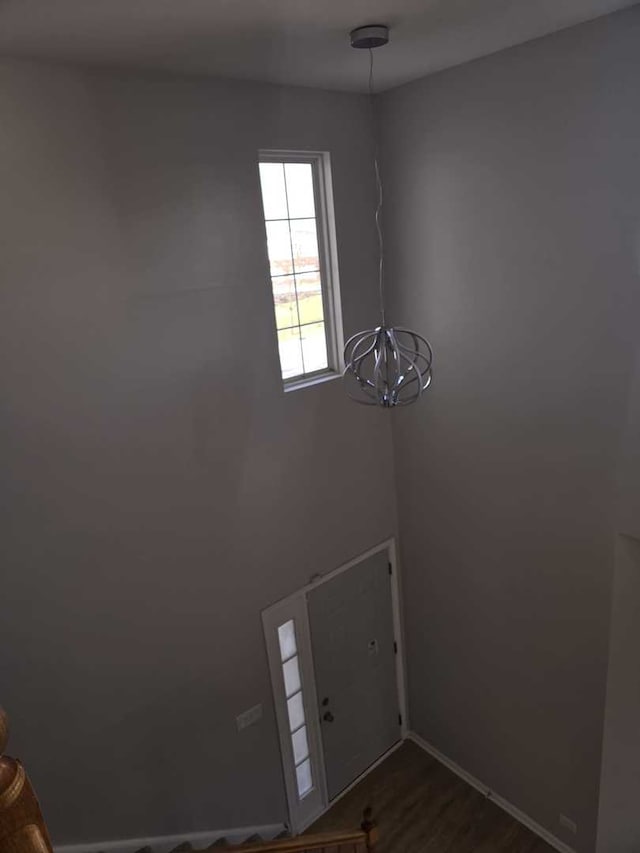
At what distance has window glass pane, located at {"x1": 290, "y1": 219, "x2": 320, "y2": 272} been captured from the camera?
4.24 m

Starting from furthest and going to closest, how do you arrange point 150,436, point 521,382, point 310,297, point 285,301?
point 310,297, point 285,301, point 521,382, point 150,436

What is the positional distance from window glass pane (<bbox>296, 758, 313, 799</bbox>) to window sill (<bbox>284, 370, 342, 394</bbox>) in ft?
9.64

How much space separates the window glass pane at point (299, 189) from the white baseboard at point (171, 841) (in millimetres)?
3964

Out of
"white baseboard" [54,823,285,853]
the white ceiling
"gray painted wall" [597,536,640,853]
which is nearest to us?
the white ceiling

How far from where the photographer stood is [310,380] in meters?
4.43

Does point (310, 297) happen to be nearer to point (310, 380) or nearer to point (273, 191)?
point (310, 380)

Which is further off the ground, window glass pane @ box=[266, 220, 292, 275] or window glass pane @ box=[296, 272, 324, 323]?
window glass pane @ box=[266, 220, 292, 275]

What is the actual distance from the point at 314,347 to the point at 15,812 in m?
3.73

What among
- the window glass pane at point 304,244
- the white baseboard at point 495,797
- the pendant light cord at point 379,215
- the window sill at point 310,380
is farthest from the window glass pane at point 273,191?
the white baseboard at point 495,797

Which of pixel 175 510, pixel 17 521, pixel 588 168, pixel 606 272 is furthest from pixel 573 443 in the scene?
pixel 17 521

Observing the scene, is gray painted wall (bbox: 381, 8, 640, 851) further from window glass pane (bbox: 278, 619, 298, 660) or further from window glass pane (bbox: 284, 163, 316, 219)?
window glass pane (bbox: 278, 619, 298, 660)

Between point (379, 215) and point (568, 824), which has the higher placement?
point (379, 215)

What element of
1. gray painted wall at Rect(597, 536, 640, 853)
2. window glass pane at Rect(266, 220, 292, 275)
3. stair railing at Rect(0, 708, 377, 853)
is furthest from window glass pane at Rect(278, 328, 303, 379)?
stair railing at Rect(0, 708, 377, 853)

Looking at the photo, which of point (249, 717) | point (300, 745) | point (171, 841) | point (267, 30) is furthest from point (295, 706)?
point (267, 30)
